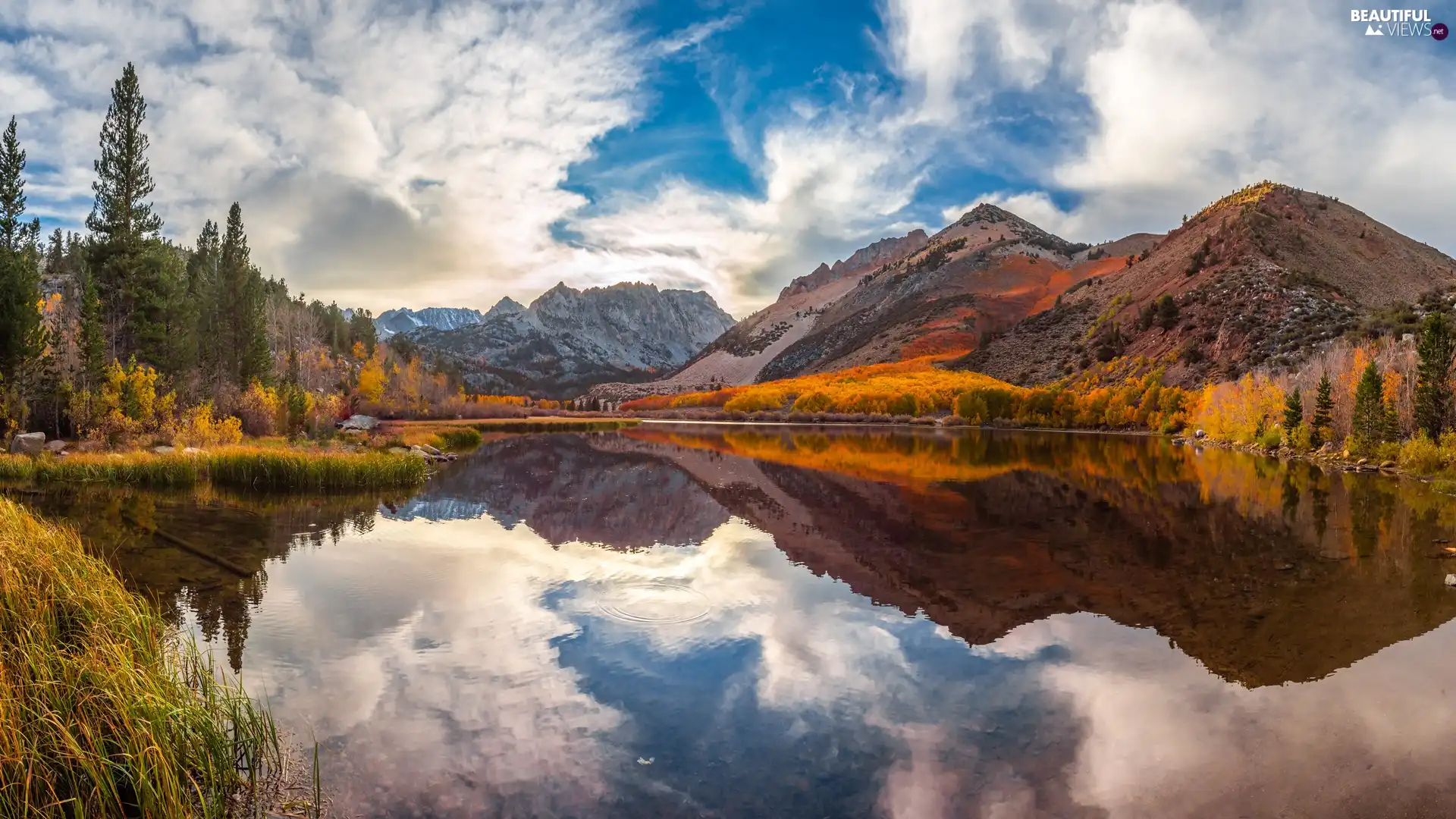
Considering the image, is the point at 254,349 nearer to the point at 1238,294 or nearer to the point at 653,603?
the point at 653,603

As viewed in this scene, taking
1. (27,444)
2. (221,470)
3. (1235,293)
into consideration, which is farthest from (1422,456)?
(1235,293)

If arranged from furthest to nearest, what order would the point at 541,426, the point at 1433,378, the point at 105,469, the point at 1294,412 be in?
1. the point at 541,426
2. the point at 1294,412
3. the point at 1433,378
4. the point at 105,469

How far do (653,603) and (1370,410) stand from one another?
4008 centimetres

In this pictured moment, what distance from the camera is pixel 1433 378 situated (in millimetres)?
30906

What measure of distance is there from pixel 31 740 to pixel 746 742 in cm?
629

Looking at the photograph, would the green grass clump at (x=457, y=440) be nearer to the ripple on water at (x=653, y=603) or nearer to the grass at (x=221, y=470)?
the grass at (x=221, y=470)

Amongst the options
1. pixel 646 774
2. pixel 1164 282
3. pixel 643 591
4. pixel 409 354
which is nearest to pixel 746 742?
pixel 646 774

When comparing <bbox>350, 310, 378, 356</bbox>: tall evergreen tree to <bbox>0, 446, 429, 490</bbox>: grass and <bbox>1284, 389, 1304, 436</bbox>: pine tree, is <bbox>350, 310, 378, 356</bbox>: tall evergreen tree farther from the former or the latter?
<bbox>1284, 389, 1304, 436</bbox>: pine tree

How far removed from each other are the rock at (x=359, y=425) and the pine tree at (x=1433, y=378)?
60.7 metres

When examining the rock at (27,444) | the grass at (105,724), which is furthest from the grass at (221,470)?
the grass at (105,724)

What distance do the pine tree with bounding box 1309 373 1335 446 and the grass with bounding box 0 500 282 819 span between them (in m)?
49.7

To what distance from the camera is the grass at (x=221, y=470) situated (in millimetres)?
26547

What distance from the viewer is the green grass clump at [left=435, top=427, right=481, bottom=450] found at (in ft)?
164

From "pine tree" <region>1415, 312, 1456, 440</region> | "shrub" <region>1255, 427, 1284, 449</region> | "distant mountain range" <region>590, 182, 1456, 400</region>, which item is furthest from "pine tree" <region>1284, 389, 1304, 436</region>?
"distant mountain range" <region>590, 182, 1456, 400</region>
